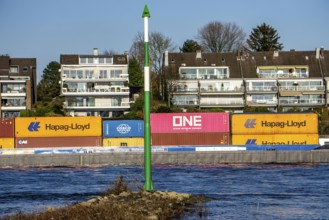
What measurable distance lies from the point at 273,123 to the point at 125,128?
43.3 ft

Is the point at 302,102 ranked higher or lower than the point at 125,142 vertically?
higher

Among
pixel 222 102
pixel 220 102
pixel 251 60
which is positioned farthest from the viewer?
pixel 251 60

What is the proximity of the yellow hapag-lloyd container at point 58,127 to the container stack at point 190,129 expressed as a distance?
543 cm

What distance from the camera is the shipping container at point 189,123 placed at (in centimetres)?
6644

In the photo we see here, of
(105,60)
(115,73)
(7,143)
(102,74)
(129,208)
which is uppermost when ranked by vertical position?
(105,60)

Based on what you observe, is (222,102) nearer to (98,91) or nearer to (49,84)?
(98,91)

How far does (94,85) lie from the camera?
3819 inches

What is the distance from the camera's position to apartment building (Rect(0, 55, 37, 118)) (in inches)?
3863

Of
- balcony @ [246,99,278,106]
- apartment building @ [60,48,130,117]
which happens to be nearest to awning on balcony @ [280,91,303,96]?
balcony @ [246,99,278,106]

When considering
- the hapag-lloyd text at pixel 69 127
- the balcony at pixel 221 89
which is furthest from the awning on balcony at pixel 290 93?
the hapag-lloyd text at pixel 69 127

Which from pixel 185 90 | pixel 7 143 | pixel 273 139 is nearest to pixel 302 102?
pixel 185 90

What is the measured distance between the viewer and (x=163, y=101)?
100 metres

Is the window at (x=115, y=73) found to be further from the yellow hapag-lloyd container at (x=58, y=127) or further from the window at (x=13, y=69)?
the yellow hapag-lloyd container at (x=58, y=127)

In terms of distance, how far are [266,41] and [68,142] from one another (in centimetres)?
6764
